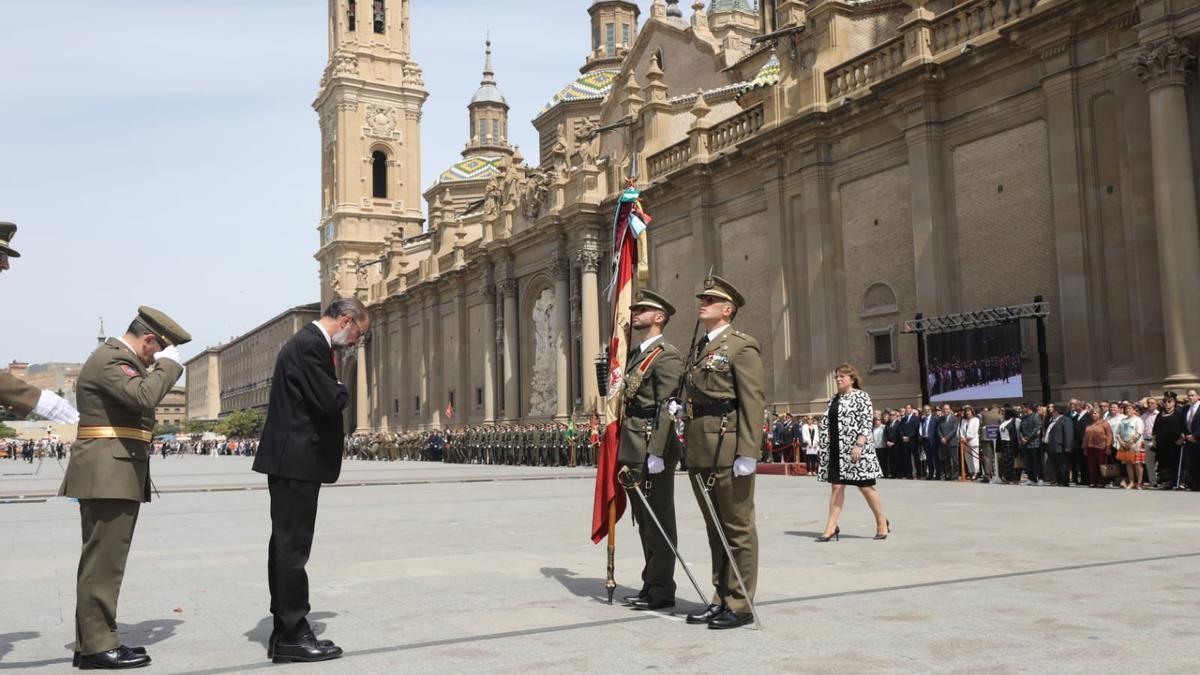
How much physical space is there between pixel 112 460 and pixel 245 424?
363ft

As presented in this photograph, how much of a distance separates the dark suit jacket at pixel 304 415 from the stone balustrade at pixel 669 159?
27.7m

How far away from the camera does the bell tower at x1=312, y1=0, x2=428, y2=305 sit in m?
72.6

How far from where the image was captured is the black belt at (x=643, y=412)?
7246mm

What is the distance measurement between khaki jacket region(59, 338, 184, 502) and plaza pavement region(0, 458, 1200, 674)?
953 mm

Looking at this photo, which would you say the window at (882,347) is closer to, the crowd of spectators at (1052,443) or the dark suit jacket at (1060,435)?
the crowd of spectators at (1052,443)

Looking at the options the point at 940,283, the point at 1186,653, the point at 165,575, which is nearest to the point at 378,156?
the point at 940,283

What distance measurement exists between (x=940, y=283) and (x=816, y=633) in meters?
18.1

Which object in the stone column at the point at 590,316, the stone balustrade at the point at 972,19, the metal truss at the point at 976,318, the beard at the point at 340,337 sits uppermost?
the stone balustrade at the point at 972,19

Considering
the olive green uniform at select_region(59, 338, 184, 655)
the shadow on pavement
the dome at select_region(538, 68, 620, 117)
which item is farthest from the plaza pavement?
the dome at select_region(538, 68, 620, 117)

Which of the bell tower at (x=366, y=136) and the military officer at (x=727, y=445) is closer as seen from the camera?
the military officer at (x=727, y=445)

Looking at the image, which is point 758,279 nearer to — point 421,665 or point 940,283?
point 940,283

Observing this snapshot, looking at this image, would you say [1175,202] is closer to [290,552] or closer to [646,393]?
[646,393]

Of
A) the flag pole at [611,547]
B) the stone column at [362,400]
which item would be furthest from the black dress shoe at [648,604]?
the stone column at [362,400]

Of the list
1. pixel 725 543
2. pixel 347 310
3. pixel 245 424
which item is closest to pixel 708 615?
pixel 725 543
